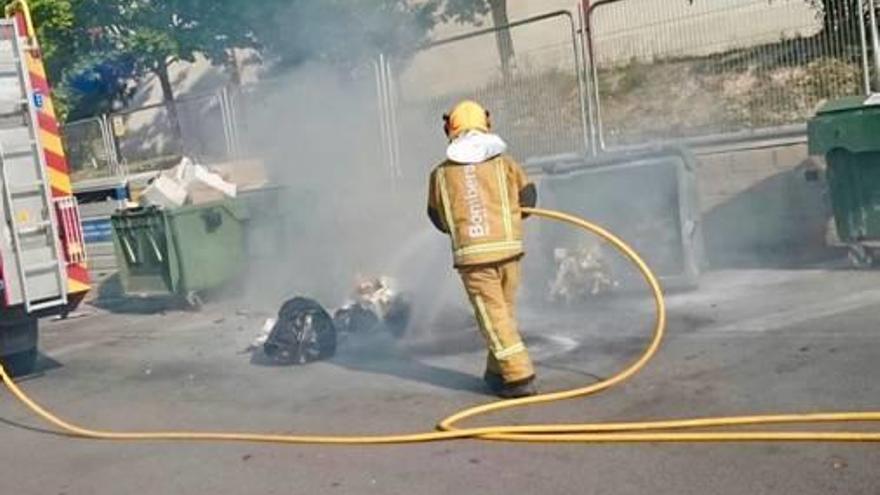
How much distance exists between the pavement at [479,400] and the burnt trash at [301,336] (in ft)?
0.39

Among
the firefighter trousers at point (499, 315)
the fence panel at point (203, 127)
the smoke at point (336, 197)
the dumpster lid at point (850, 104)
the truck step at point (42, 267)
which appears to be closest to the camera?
the firefighter trousers at point (499, 315)

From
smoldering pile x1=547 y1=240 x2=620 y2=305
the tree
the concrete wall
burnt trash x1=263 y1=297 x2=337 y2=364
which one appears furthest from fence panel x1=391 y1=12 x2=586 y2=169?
the tree

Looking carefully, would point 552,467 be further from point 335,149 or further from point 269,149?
point 269,149

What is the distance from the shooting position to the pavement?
449 cm

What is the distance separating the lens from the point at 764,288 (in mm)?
8086

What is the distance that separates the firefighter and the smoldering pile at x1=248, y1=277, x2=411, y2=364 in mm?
1937

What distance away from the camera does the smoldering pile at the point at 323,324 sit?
750 centimetres

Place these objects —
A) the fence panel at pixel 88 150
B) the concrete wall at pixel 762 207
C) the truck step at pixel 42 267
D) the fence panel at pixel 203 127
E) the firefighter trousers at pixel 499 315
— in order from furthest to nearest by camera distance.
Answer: the fence panel at pixel 88 150, the fence panel at pixel 203 127, the concrete wall at pixel 762 207, the truck step at pixel 42 267, the firefighter trousers at pixel 499 315

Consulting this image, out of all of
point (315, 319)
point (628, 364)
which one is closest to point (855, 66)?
point (628, 364)

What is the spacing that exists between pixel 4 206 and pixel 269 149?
6.23 m

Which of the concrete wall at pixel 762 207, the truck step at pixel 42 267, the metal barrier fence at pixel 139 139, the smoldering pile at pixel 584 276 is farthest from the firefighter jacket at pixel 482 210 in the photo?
the metal barrier fence at pixel 139 139

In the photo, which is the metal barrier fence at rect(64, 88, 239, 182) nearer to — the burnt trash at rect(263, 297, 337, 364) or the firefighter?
the burnt trash at rect(263, 297, 337, 364)

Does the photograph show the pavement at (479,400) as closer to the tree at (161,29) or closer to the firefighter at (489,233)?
the firefighter at (489,233)

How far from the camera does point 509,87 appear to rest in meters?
11.8
